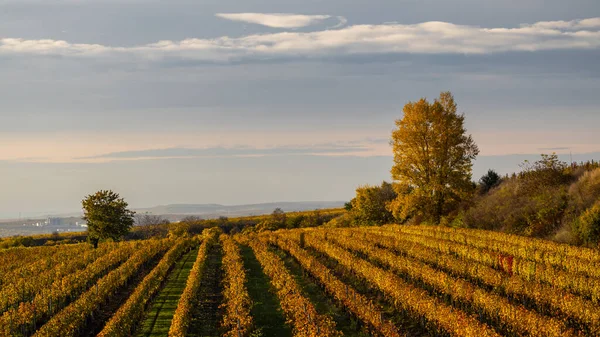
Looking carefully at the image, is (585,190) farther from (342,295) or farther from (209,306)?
(209,306)

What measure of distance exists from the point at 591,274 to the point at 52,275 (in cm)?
3515

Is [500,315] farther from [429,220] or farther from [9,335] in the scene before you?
[429,220]

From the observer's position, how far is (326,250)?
45.9 metres

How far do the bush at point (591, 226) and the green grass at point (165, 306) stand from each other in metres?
26.4

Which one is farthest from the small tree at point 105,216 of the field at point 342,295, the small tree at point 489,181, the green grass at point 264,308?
the small tree at point 489,181

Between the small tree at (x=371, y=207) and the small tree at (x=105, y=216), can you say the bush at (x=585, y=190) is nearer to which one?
the small tree at (x=371, y=207)

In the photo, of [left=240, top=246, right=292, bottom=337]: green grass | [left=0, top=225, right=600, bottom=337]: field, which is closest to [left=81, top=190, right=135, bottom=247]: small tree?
[left=0, top=225, right=600, bottom=337]: field

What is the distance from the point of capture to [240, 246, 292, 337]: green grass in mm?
25219

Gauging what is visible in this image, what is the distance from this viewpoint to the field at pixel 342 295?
22.9 m

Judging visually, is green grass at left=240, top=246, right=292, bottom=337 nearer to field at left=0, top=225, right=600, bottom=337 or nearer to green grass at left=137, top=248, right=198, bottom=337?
field at left=0, top=225, right=600, bottom=337

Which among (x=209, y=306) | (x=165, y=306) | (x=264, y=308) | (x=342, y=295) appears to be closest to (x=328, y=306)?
(x=342, y=295)

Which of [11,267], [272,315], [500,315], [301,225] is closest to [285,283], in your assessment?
[272,315]

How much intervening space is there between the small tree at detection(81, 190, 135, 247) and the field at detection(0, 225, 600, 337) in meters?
18.6

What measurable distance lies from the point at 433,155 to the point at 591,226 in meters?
21.5
